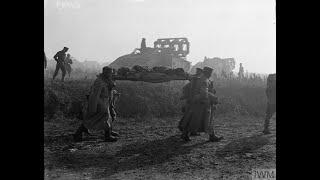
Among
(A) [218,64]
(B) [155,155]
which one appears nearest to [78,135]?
(B) [155,155]

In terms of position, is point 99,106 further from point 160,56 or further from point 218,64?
point 218,64

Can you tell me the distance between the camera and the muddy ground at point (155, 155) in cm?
595

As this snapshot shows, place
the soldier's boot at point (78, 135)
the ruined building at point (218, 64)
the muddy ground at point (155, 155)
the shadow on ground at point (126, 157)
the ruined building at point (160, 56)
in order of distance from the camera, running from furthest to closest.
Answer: the ruined building at point (218, 64), the ruined building at point (160, 56), the soldier's boot at point (78, 135), the shadow on ground at point (126, 157), the muddy ground at point (155, 155)

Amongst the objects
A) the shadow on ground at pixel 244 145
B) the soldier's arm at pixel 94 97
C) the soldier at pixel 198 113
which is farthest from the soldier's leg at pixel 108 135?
the shadow on ground at pixel 244 145

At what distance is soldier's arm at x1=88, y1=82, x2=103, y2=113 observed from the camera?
8039 millimetres

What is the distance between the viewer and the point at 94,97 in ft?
26.5

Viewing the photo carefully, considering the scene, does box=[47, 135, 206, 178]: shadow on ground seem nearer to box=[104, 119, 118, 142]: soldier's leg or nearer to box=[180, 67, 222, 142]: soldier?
box=[180, 67, 222, 142]: soldier

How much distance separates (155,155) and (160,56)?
18.5 m

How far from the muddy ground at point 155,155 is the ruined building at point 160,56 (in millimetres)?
14689

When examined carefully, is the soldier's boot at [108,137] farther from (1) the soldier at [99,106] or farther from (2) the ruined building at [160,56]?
(2) the ruined building at [160,56]

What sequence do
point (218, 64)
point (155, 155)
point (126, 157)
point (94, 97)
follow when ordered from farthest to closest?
point (218, 64), point (94, 97), point (155, 155), point (126, 157)

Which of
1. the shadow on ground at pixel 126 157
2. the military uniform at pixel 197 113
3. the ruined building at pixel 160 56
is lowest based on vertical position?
the shadow on ground at pixel 126 157
